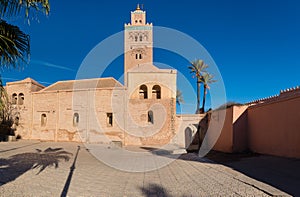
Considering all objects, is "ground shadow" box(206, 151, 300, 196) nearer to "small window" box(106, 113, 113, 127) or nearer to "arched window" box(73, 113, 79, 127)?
"small window" box(106, 113, 113, 127)

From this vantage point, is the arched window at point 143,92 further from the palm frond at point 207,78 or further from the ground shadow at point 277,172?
the ground shadow at point 277,172

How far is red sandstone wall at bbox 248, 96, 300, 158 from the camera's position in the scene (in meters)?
8.45

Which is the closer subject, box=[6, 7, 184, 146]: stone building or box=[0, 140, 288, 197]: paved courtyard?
box=[0, 140, 288, 197]: paved courtyard

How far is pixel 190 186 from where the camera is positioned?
6.08 meters

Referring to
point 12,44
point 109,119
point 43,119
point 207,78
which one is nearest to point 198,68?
point 207,78

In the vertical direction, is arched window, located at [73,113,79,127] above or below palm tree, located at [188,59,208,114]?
below

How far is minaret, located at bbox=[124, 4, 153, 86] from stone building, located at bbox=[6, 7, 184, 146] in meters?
10.3

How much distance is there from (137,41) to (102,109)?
60.2 feet

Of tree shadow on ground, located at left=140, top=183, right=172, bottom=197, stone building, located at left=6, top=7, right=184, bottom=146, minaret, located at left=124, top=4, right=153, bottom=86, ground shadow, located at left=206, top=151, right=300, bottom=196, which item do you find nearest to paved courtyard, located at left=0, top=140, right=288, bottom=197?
tree shadow on ground, located at left=140, top=183, right=172, bottom=197

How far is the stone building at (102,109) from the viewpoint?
22.5 metres

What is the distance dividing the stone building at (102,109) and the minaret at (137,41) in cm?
1033

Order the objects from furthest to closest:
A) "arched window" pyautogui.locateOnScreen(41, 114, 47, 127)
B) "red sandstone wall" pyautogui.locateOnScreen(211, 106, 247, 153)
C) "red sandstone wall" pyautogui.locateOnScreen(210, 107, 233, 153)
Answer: "arched window" pyautogui.locateOnScreen(41, 114, 47, 127) → "red sandstone wall" pyautogui.locateOnScreen(210, 107, 233, 153) → "red sandstone wall" pyautogui.locateOnScreen(211, 106, 247, 153)

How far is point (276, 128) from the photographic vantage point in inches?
379

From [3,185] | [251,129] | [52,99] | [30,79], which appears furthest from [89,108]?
[3,185]
